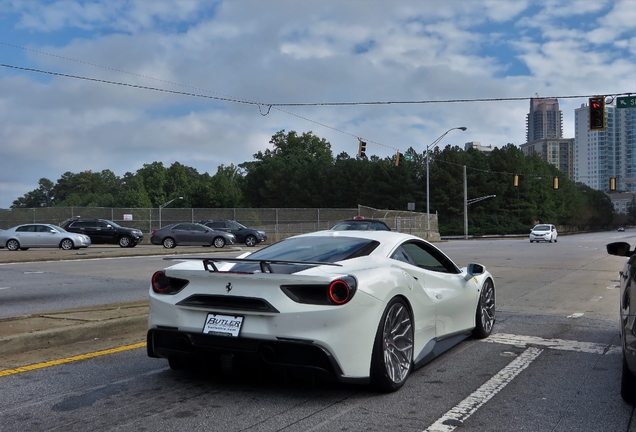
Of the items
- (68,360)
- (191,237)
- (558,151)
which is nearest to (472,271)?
(68,360)

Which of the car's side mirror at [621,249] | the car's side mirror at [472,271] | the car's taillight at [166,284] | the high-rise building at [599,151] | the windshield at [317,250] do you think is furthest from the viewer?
the high-rise building at [599,151]

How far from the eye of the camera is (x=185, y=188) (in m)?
135

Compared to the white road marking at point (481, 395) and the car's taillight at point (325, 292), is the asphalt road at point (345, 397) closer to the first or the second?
the white road marking at point (481, 395)

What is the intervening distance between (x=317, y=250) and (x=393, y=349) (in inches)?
49.8

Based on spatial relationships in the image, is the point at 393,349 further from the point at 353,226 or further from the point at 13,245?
the point at 13,245

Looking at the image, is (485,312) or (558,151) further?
(558,151)

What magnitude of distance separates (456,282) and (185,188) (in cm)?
13224

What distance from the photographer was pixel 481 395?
5027 millimetres

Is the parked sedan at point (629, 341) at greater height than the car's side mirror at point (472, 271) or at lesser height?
lesser

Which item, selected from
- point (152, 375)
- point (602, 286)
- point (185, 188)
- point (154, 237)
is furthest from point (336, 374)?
point (185, 188)

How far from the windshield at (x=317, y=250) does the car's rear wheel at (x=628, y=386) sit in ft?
7.24

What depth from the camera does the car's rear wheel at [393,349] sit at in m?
4.81

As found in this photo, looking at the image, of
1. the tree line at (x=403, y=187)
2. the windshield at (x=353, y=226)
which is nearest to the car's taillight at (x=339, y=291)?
the windshield at (x=353, y=226)

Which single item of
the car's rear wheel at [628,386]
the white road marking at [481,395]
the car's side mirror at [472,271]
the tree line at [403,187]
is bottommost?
the white road marking at [481,395]
